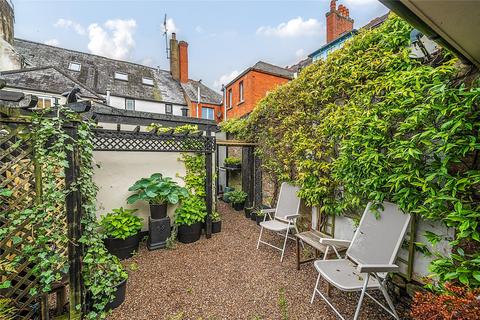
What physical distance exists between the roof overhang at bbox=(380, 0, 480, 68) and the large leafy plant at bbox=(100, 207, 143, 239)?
4.27 m

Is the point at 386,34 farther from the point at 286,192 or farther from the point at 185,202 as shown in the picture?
the point at 185,202

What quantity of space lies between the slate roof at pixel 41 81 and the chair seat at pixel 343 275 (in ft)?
29.8

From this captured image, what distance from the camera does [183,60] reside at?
17.1 m

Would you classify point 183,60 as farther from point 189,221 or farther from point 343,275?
point 343,275

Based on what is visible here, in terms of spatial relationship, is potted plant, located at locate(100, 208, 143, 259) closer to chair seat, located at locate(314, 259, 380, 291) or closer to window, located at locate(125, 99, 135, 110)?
chair seat, located at locate(314, 259, 380, 291)

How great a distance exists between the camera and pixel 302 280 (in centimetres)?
294

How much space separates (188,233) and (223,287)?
1656 millimetres

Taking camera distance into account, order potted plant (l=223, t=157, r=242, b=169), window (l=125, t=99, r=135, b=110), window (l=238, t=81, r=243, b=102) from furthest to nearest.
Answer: window (l=125, t=99, r=135, b=110)
window (l=238, t=81, r=243, b=102)
potted plant (l=223, t=157, r=242, b=169)

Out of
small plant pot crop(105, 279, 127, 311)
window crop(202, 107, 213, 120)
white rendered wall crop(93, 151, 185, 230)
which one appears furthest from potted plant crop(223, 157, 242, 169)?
window crop(202, 107, 213, 120)

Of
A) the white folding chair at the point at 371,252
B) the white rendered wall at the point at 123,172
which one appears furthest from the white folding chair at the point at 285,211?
the white rendered wall at the point at 123,172

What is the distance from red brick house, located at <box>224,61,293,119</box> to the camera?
33.3ft

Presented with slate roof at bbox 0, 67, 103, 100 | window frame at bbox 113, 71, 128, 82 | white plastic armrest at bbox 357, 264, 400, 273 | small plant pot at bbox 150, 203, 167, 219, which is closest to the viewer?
white plastic armrest at bbox 357, 264, 400, 273

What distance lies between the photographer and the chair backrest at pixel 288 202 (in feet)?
13.2

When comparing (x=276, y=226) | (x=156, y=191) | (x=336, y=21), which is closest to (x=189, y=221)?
(x=156, y=191)
